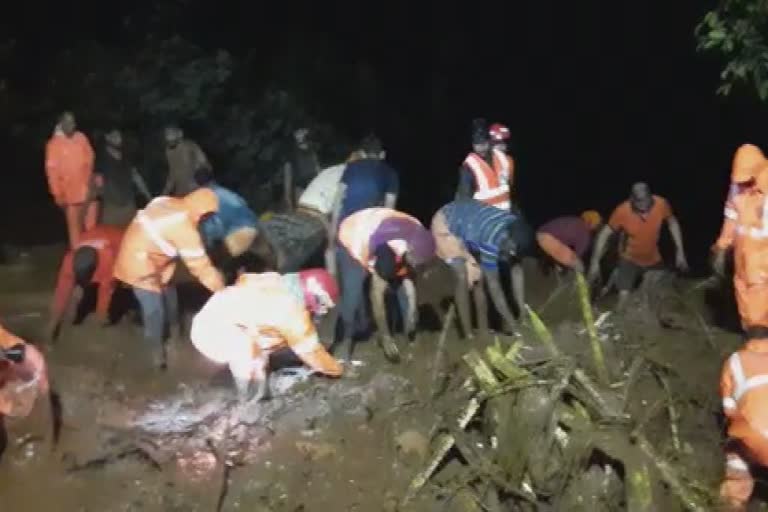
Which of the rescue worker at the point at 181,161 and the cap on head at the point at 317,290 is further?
the rescue worker at the point at 181,161

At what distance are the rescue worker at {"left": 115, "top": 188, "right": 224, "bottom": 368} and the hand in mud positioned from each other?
130 centimetres

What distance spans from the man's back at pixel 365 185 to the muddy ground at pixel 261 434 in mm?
1167

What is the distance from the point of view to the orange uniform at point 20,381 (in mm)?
7594

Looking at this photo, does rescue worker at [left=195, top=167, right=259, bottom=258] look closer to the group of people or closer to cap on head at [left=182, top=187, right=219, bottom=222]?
the group of people

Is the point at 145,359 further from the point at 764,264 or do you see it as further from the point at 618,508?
the point at 764,264

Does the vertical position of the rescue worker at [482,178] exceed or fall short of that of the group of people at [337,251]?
it exceeds it

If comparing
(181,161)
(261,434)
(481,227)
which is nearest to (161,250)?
(261,434)

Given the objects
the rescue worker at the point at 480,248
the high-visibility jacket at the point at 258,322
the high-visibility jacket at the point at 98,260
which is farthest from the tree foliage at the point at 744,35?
the high-visibility jacket at the point at 98,260

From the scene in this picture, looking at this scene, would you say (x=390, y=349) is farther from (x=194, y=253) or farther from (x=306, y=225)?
(x=194, y=253)

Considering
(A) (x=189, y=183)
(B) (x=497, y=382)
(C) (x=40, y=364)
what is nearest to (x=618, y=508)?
(B) (x=497, y=382)

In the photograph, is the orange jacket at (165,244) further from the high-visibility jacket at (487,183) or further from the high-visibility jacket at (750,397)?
the high-visibility jacket at (750,397)

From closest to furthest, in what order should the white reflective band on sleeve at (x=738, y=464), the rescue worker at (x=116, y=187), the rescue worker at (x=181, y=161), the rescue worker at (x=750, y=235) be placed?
the white reflective band on sleeve at (x=738, y=464) < the rescue worker at (x=750, y=235) < the rescue worker at (x=181, y=161) < the rescue worker at (x=116, y=187)

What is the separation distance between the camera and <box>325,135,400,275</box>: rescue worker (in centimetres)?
952

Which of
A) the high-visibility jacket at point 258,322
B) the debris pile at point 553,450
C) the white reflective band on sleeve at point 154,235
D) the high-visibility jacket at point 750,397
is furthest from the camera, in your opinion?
the white reflective band on sleeve at point 154,235
